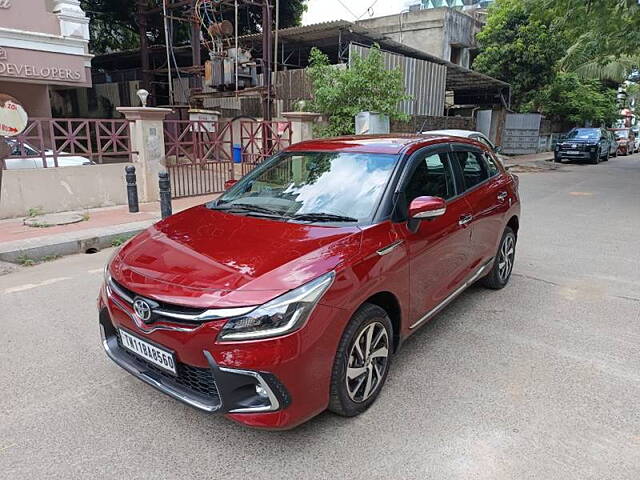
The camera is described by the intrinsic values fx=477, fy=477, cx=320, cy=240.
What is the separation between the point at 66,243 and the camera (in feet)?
22.4

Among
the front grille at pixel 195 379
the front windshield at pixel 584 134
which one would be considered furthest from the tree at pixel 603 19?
the front grille at pixel 195 379

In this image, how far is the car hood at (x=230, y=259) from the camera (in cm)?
242

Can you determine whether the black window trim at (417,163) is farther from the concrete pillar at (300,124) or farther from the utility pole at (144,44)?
the utility pole at (144,44)

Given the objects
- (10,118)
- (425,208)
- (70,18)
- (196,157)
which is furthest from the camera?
(70,18)

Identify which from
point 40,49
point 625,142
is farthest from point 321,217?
point 625,142

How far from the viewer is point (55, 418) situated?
2895 mm

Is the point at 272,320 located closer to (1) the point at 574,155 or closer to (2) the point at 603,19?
(2) the point at 603,19

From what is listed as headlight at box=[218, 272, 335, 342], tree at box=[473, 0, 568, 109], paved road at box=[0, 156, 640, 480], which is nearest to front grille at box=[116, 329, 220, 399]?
headlight at box=[218, 272, 335, 342]

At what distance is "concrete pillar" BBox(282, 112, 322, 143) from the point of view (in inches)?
482

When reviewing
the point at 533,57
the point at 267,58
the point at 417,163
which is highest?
the point at 533,57

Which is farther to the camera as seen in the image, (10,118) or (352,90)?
(352,90)

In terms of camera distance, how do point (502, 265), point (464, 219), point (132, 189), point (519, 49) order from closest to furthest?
1. point (464, 219)
2. point (502, 265)
3. point (132, 189)
4. point (519, 49)

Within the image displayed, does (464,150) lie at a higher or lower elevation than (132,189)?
higher

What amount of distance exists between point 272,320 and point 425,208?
138cm
